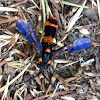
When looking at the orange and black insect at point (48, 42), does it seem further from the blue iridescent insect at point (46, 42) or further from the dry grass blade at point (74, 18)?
the dry grass blade at point (74, 18)

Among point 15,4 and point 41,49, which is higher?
point 15,4

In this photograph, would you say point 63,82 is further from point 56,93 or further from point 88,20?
point 88,20

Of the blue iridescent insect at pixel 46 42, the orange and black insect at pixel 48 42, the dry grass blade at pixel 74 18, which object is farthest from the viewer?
the dry grass blade at pixel 74 18

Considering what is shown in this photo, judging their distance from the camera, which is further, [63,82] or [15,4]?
[63,82]

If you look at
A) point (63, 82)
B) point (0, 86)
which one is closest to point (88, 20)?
point (63, 82)


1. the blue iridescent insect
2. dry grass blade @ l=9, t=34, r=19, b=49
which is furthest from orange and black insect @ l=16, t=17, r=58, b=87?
dry grass blade @ l=9, t=34, r=19, b=49

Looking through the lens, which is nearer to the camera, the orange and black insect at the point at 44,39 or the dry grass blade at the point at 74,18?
the orange and black insect at the point at 44,39

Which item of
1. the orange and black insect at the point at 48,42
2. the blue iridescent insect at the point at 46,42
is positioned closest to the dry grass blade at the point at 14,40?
the blue iridescent insect at the point at 46,42

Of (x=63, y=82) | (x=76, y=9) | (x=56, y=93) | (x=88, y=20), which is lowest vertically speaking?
(x=56, y=93)
